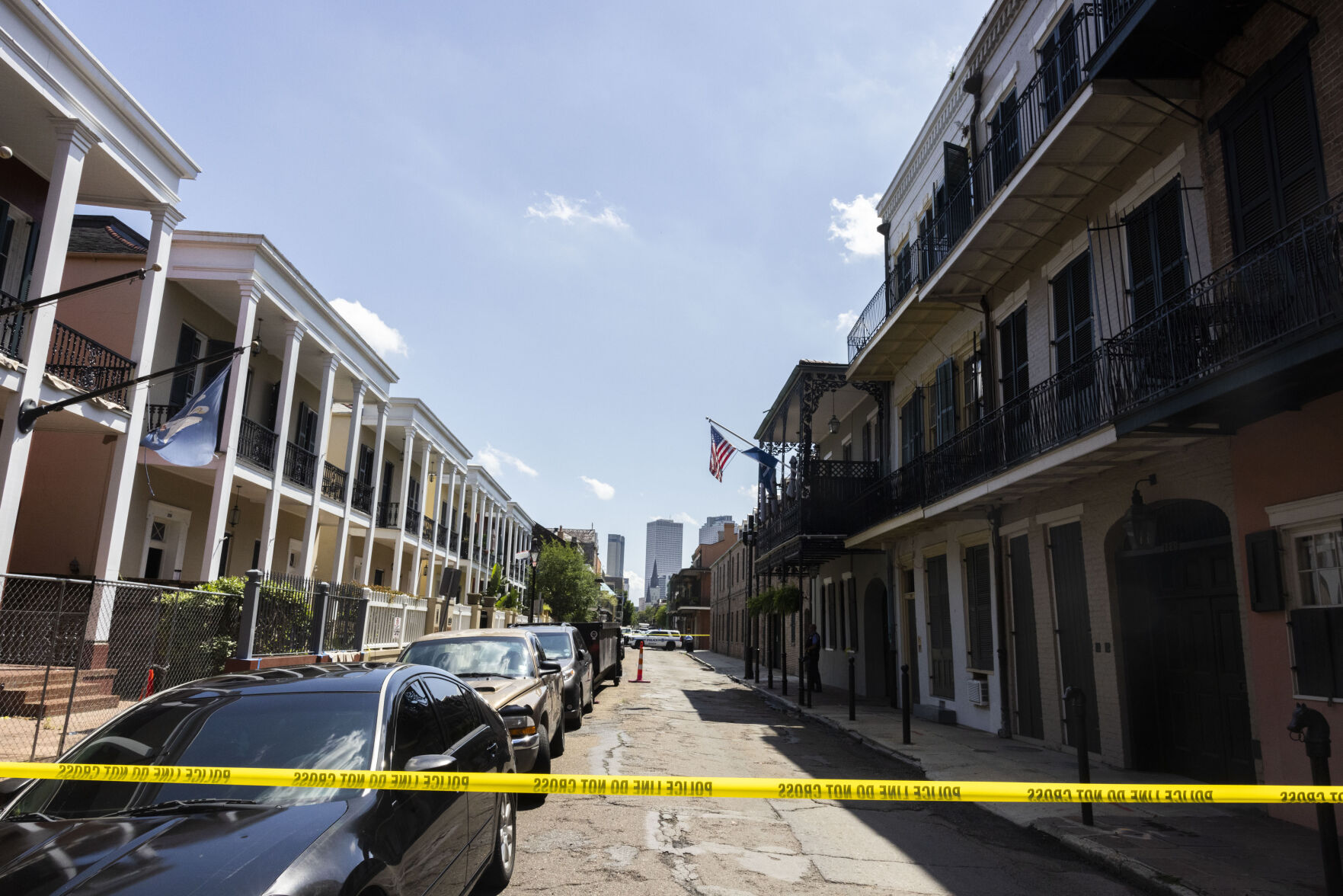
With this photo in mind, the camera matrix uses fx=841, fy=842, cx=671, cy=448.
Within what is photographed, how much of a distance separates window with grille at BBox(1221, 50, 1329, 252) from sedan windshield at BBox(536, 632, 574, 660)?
10.7m

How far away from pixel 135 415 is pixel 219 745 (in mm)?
12098

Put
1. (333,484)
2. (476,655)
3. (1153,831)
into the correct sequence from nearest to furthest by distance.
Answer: (1153,831) < (476,655) < (333,484)

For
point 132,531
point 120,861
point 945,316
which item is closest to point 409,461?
point 132,531

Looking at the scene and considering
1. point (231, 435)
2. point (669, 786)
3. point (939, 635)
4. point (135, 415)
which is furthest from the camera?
point (939, 635)

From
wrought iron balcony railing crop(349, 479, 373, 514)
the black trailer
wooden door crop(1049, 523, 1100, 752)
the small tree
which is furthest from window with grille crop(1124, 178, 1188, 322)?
the small tree

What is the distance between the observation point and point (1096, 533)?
11.2 metres

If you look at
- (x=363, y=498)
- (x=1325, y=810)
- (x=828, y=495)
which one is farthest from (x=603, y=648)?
(x=1325, y=810)

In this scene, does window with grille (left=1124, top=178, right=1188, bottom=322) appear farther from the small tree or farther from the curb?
the small tree

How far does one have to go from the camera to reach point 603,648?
2277cm

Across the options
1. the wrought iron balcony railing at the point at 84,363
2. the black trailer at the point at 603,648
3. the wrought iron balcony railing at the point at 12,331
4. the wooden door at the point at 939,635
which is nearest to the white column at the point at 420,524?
the black trailer at the point at 603,648

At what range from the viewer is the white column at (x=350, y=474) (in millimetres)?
22319

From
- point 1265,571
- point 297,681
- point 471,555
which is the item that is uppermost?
point 471,555

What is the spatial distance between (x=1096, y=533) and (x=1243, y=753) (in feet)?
10.1

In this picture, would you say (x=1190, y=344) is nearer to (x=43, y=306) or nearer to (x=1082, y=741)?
(x=1082, y=741)
